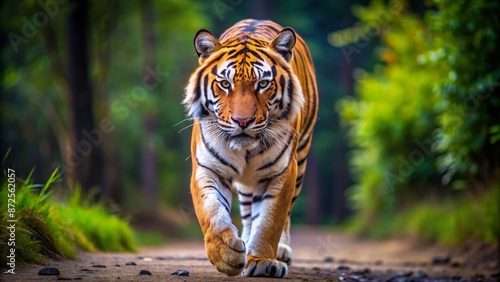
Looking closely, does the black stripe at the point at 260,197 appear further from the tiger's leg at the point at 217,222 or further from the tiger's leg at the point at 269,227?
the tiger's leg at the point at 217,222

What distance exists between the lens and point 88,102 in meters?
15.8

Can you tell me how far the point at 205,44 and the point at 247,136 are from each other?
0.92 m

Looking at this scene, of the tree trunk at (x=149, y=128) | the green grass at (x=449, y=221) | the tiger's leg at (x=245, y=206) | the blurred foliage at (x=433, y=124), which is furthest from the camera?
the tree trunk at (x=149, y=128)

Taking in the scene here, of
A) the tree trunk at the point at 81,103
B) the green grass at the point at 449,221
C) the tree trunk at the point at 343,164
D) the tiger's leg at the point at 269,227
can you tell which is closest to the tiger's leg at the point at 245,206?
the tiger's leg at the point at 269,227

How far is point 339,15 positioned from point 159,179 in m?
11.5

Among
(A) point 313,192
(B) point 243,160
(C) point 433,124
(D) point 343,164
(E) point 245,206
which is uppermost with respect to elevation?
(D) point 343,164

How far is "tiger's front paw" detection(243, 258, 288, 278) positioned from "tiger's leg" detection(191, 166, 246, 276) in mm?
233

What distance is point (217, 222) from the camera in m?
5.40

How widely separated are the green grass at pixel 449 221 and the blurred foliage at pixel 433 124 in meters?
0.03

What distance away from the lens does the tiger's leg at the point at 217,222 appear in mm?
5152

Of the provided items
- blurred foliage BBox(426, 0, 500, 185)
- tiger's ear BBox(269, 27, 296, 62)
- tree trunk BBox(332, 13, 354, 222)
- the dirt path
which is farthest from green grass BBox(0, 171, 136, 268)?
tree trunk BBox(332, 13, 354, 222)

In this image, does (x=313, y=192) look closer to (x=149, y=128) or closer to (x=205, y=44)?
(x=149, y=128)

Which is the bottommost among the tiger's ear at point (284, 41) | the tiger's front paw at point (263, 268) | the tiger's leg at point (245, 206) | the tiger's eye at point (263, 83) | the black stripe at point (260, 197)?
the tiger's front paw at point (263, 268)

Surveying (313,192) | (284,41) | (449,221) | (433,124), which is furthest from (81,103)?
(313,192)
